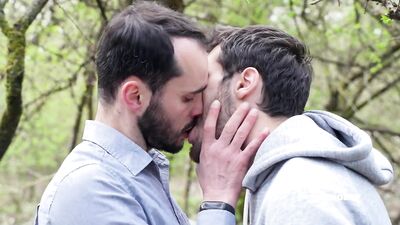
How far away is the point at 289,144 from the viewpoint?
195 cm

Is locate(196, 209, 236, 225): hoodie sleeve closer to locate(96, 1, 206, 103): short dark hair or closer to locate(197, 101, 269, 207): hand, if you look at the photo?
A: locate(197, 101, 269, 207): hand

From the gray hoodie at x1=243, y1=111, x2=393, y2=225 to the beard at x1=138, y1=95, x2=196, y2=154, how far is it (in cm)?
29

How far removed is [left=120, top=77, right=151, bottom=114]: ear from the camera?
2068mm

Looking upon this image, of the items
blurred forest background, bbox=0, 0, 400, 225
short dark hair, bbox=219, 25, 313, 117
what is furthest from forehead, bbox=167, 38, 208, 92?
blurred forest background, bbox=0, 0, 400, 225

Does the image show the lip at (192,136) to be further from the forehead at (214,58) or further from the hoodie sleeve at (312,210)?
the hoodie sleeve at (312,210)

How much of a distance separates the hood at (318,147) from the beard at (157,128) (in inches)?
11.3

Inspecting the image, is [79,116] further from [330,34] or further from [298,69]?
[298,69]

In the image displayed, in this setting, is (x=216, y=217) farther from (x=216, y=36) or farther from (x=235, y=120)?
(x=216, y=36)

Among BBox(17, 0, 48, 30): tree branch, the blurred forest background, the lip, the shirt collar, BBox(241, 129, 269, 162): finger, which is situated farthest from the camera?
the blurred forest background

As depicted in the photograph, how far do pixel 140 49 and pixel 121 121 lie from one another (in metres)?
0.24

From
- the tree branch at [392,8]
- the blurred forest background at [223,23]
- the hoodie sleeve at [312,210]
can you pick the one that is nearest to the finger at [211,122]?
the hoodie sleeve at [312,210]

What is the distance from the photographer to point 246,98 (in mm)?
2209

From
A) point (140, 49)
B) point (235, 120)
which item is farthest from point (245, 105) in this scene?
point (140, 49)

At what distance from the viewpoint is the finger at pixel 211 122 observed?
223cm
